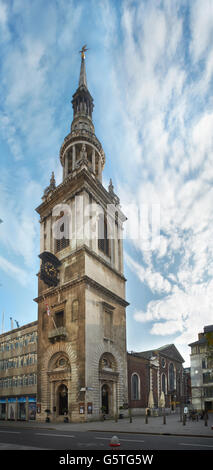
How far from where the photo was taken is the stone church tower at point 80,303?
123ft

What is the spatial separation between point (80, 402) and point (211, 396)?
2990 cm

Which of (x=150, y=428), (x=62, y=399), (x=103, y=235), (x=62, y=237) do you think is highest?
(x=103, y=235)

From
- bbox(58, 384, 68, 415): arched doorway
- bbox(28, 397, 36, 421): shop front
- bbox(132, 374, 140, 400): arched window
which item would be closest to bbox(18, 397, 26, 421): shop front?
bbox(28, 397, 36, 421): shop front

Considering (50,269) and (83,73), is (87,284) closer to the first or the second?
(50,269)

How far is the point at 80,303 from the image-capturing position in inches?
1548

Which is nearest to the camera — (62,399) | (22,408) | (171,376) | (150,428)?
(150,428)

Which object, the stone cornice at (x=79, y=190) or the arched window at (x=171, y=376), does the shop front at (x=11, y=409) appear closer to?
the stone cornice at (x=79, y=190)

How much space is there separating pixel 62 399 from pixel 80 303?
11.1 metres

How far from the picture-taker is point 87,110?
65688 millimetres

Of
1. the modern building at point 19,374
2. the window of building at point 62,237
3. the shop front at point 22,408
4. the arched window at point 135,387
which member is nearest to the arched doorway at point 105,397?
the arched window at point 135,387

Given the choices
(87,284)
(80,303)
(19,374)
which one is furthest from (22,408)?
(87,284)

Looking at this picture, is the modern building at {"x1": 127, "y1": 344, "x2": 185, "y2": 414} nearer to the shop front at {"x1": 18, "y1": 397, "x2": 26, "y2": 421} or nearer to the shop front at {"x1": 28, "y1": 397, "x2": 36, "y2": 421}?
the shop front at {"x1": 28, "y1": 397, "x2": 36, "y2": 421}
